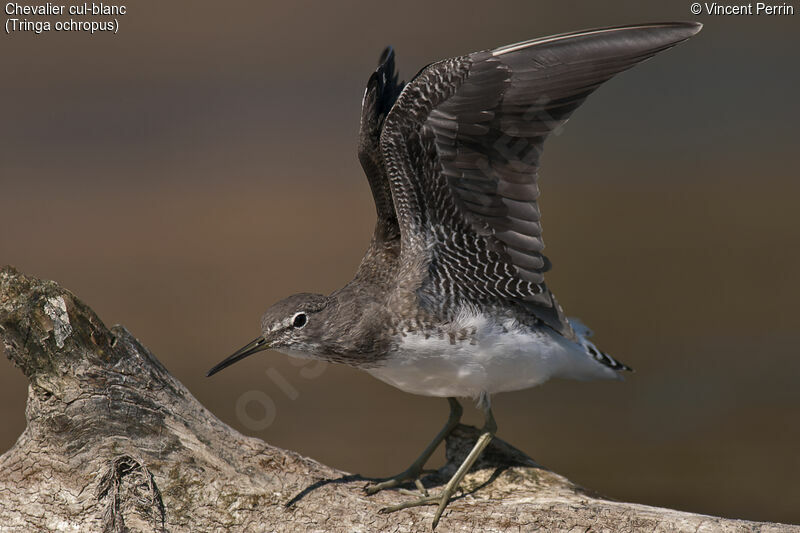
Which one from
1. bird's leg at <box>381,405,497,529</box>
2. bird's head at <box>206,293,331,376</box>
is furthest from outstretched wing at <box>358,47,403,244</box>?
bird's leg at <box>381,405,497,529</box>

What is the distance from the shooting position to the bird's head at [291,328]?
8469 millimetres

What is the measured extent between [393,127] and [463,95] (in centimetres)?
70

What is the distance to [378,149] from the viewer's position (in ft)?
31.4

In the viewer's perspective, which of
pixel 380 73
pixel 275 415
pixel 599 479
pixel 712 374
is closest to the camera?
pixel 380 73

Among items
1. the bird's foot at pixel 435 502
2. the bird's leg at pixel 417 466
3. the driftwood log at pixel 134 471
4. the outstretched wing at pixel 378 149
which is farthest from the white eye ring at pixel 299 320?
the bird's foot at pixel 435 502

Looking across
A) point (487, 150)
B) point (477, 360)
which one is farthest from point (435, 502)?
point (487, 150)

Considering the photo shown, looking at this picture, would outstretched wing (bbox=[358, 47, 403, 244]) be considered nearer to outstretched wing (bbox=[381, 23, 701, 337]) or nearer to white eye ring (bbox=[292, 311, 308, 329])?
outstretched wing (bbox=[381, 23, 701, 337])

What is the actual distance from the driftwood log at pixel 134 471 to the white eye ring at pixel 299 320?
123 cm

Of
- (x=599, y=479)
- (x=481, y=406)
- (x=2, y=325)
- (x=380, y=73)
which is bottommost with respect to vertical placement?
(x=599, y=479)

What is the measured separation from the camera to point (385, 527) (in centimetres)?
810

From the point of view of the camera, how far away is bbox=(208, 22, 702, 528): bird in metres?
7.79

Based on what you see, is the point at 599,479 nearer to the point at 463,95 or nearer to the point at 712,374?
the point at 712,374

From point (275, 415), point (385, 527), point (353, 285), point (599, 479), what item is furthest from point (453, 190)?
point (275, 415)

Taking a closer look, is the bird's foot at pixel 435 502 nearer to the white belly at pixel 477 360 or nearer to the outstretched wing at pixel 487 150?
the white belly at pixel 477 360
